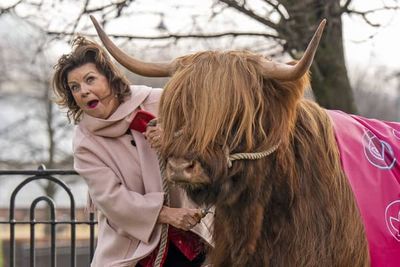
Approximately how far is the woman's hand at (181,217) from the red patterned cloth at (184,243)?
181 mm

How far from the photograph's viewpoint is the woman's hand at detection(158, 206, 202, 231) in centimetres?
481

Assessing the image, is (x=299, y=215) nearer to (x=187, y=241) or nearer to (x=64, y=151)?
(x=187, y=241)

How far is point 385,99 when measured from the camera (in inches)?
1802

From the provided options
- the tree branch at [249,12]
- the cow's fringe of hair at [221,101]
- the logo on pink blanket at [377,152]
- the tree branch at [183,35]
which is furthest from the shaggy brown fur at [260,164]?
the tree branch at [183,35]

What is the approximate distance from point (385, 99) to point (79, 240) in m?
27.6

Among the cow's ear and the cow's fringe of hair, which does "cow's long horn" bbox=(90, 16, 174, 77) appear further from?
the cow's ear

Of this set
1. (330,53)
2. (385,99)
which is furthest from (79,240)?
(385,99)

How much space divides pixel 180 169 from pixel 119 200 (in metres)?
0.87

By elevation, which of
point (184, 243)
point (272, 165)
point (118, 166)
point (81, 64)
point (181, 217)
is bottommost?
point (184, 243)

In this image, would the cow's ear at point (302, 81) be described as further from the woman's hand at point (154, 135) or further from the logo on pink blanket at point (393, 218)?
the logo on pink blanket at point (393, 218)

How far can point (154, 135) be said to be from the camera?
15.7ft

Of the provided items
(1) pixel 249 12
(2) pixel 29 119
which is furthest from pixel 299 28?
(2) pixel 29 119

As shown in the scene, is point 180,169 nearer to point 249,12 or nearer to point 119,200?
point 119,200

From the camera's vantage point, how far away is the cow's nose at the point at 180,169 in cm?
421
